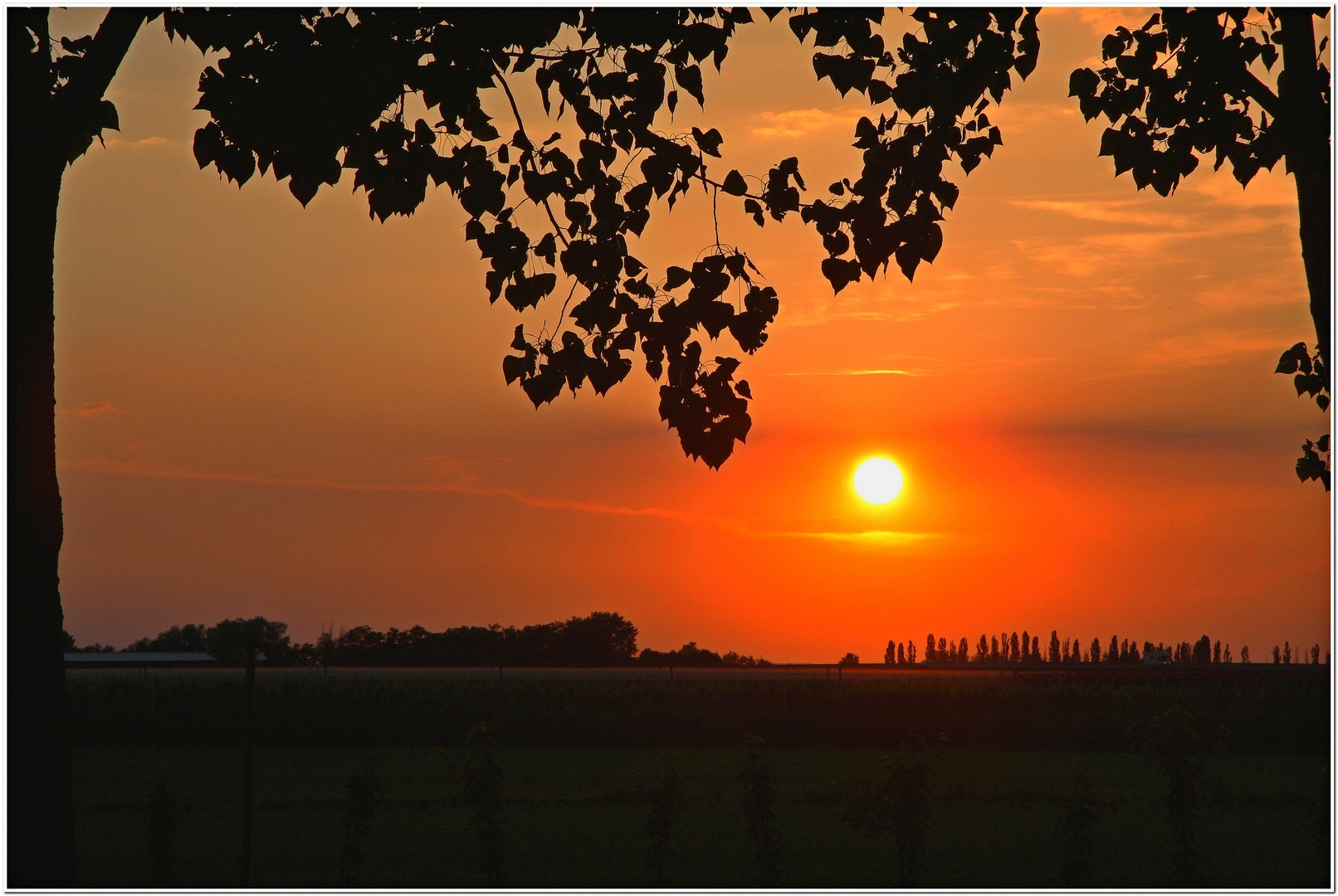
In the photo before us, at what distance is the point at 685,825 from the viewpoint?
65.0ft

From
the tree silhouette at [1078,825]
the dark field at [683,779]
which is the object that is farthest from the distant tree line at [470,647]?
the tree silhouette at [1078,825]

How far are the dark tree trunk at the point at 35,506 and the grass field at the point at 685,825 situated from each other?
694cm

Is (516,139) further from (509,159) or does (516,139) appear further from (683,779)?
(683,779)

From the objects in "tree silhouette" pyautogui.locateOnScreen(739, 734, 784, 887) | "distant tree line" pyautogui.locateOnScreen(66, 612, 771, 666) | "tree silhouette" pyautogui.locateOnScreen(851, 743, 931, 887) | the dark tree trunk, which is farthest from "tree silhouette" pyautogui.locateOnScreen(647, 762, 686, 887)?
"distant tree line" pyautogui.locateOnScreen(66, 612, 771, 666)

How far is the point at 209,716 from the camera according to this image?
40719 mm

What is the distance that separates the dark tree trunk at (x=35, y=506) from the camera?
629 centimetres

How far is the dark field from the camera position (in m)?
15.9

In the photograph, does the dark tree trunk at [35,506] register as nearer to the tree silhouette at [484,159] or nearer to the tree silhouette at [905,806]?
the tree silhouette at [484,159]

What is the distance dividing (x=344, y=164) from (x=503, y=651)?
115m

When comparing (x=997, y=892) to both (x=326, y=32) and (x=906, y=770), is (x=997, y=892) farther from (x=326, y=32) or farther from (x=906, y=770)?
(x=326, y=32)

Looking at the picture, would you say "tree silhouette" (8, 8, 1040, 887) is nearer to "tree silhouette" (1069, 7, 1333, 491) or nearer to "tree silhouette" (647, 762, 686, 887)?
"tree silhouette" (1069, 7, 1333, 491)

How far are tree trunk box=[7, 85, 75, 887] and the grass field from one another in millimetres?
6931

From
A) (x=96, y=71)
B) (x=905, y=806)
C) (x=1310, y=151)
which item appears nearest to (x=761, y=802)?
(x=905, y=806)

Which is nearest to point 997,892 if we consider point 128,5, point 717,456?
point 717,456
